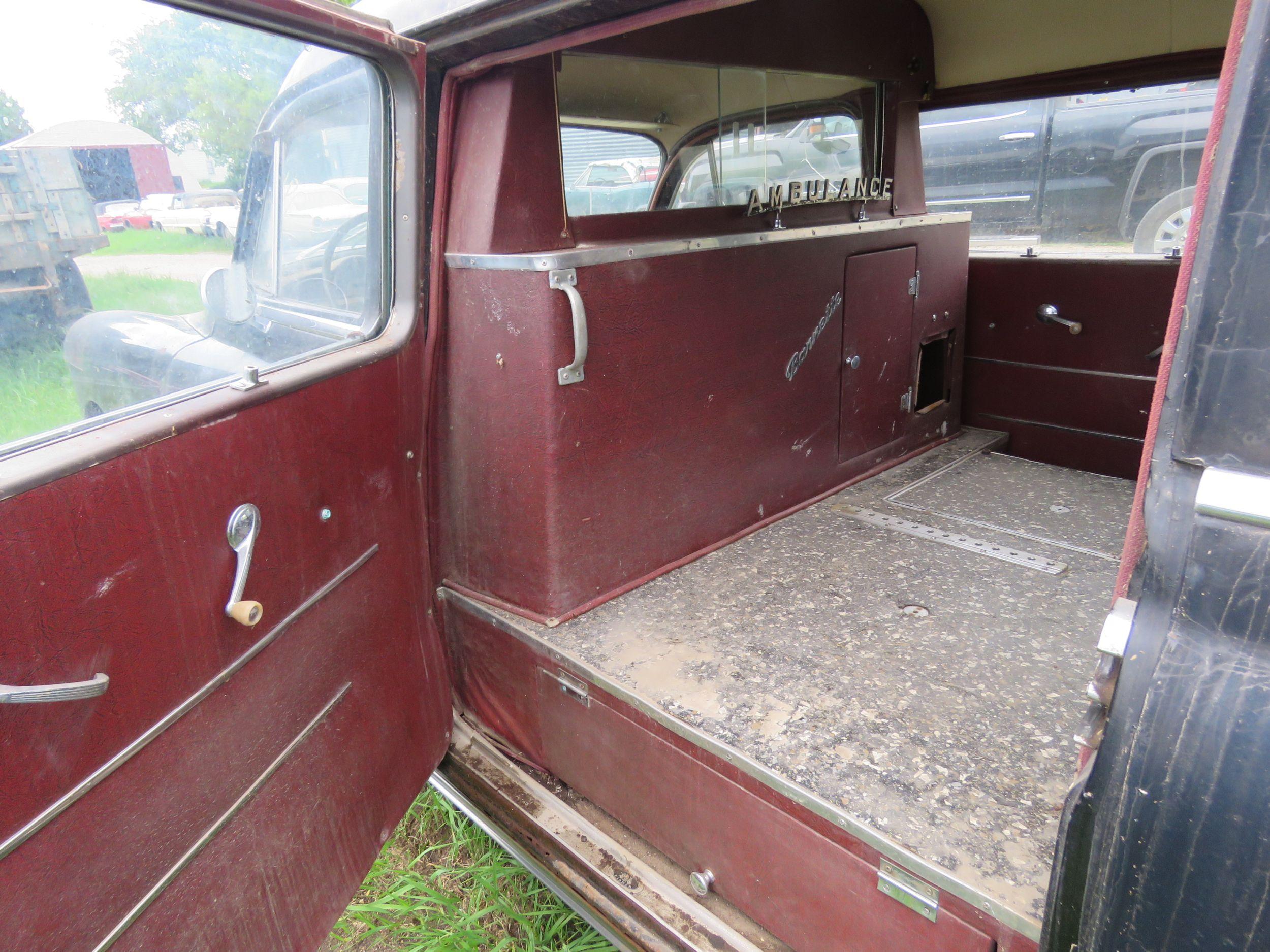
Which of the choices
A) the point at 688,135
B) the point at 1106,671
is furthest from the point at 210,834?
the point at 688,135

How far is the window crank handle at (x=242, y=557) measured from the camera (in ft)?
3.82

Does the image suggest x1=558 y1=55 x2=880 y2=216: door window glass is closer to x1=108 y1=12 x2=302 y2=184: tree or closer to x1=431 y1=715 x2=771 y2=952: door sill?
x1=108 y1=12 x2=302 y2=184: tree

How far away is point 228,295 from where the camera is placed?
4.21ft

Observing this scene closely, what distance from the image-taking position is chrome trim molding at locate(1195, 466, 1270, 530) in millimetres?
602

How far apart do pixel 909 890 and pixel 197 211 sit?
1405 millimetres

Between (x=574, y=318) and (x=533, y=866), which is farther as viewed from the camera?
(x=533, y=866)

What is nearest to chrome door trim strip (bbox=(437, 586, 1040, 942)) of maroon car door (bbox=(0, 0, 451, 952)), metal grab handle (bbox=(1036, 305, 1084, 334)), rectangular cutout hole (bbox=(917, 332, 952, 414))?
maroon car door (bbox=(0, 0, 451, 952))

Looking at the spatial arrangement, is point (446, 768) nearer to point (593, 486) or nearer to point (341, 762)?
point (341, 762)

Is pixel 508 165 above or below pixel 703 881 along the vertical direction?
above

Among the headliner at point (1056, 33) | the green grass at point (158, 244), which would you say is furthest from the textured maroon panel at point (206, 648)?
the headliner at point (1056, 33)

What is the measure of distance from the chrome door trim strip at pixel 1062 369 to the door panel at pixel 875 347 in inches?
22.0

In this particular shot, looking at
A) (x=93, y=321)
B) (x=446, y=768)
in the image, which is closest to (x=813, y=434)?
(x=446, y=768)

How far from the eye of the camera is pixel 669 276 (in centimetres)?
181

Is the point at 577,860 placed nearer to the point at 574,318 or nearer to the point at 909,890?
the point at 909,890
